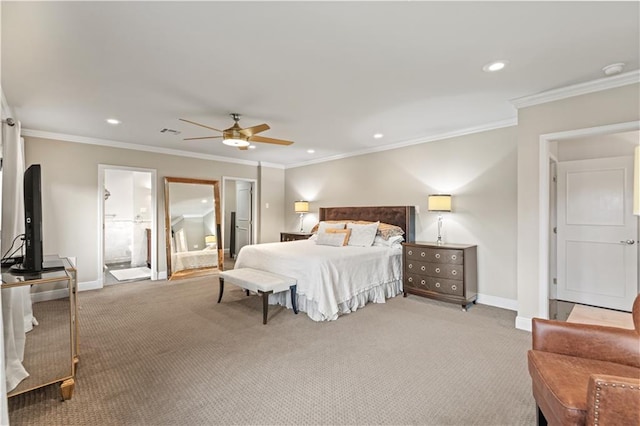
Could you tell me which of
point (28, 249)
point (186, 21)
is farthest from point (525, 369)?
point (28, 249)

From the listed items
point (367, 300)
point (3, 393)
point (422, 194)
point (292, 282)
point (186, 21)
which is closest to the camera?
point (3, 393)

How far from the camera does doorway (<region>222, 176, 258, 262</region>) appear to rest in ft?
24.2

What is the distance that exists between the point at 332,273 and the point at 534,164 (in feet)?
8.33

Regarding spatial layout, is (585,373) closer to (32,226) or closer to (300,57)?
(300,57)

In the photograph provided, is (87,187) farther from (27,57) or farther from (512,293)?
(512,293)

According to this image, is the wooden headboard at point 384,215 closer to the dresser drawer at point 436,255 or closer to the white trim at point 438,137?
the dresser drawer at point 436,255

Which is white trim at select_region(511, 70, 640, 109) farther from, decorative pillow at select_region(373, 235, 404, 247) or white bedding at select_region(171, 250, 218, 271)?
white bedding at select_region(171, 250, 218, 271)

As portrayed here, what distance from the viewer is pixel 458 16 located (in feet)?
6.39

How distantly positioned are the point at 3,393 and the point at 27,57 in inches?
98.6

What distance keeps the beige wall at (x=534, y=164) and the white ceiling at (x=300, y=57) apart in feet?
0.87

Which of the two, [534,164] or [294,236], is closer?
[534,164]

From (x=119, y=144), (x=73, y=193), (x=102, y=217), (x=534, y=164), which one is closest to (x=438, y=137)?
(x=534, y=164)

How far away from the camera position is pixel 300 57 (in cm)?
246

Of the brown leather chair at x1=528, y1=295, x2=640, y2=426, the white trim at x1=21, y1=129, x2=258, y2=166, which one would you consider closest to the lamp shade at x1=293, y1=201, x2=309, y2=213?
the white trim at x1=21, y1=129, x2=258, y2=166
